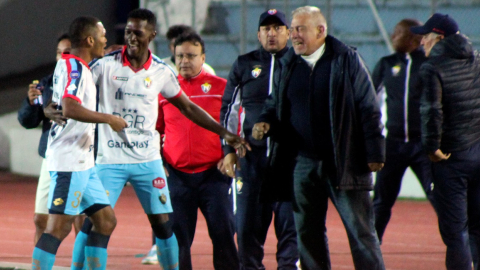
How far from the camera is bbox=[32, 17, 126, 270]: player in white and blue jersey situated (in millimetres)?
5109

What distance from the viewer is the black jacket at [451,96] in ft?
17.9

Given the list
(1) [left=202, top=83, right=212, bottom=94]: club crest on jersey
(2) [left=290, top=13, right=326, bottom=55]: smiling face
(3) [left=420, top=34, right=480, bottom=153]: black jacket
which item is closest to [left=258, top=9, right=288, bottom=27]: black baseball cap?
(1) [left=202, top=83, right=212, bottom=94]: club crest on jersey

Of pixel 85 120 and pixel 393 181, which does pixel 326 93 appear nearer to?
pixel 85 120

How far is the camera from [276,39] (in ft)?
19.3

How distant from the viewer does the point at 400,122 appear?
756cm

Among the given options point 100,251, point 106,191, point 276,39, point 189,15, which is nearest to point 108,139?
point 106,191

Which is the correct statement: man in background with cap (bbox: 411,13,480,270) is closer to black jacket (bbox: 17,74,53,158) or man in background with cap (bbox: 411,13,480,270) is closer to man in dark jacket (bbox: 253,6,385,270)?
man in dark jacket (bbox: 253,6,385,270)

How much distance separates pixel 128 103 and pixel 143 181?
0.60 m

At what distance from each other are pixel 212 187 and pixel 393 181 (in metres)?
Answer: 2.34

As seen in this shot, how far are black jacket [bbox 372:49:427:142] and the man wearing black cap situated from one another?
201 cm

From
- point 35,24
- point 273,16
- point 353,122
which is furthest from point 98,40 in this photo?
point 35,24

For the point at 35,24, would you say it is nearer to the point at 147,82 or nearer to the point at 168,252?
the point at 147,82

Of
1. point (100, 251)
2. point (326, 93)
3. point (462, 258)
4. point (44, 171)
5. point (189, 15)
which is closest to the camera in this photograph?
point (326, 93)

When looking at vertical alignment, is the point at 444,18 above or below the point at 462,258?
above
